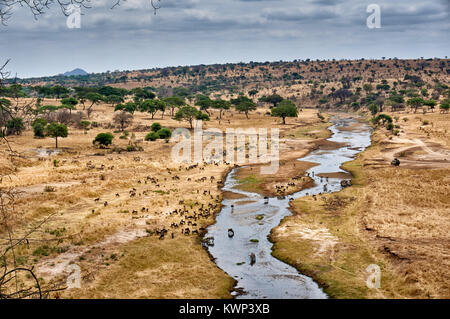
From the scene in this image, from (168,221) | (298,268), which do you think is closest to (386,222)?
(298,268)

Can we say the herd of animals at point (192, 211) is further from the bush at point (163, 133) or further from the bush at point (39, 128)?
the bush at point (39, 128)

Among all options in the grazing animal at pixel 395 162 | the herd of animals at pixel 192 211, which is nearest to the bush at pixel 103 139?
the herd of animals at pixel 192 211

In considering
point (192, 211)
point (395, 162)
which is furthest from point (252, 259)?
point (395, 162)

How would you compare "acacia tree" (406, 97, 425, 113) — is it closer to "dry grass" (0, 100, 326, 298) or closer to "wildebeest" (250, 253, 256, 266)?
"dry grass" (0, 100, 326, 298)

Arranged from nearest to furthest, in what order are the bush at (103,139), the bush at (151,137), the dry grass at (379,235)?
the dry grass at (379,235), the bush at (103,139), the bush at (151,137)

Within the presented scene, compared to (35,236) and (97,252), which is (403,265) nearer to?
(97,252)

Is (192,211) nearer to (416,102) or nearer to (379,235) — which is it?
(379,235)

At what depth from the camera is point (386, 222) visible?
35.6 meters

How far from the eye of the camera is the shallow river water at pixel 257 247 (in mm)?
25266

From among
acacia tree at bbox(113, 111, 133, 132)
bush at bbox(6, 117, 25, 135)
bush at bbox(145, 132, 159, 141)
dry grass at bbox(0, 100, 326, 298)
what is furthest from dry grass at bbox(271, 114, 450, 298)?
acacia tree at bbox(113, 111, 133, 132)


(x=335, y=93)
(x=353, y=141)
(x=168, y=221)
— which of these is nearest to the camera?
(x=168, y=221)

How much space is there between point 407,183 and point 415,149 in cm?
2602

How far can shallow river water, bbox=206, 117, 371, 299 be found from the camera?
82.9 feet

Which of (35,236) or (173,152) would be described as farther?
(173,152)
